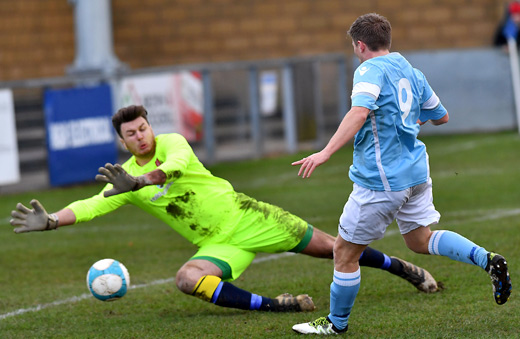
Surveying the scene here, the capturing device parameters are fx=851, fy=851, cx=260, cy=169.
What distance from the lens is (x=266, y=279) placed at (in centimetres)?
683

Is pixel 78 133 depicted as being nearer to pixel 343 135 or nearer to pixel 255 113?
pixel 255 113

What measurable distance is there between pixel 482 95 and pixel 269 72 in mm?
4423

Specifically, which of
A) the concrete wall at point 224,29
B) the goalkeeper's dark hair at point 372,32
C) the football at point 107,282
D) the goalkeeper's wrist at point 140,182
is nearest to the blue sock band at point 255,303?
the football at point 107,282

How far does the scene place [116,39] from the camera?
20.6m

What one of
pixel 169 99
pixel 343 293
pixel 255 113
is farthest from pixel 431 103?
pixel 255 113

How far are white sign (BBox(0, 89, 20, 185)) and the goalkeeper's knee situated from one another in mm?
8191

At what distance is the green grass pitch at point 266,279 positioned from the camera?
5293mm

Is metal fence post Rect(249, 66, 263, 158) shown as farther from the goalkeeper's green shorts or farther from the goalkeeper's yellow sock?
the goalkeeper's yellow sock

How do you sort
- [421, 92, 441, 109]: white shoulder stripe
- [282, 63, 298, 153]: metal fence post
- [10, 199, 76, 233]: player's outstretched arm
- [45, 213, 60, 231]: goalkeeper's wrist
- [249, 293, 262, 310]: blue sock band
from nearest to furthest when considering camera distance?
[421, 92, 441, 109]: white shoulder stripe < [10, 199, 76, 233]: player's outstretched arm < [45, 213, 60, 231]: goalkeeper's wrist < [249, 293, 262, 310]: blue sock band < [282, 63, 298, 153]: metal fence post

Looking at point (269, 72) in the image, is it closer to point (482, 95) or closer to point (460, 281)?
point (482, 95)

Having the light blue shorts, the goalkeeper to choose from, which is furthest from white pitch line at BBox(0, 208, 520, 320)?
the light blue shorts

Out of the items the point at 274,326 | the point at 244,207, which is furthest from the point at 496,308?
the point at 244,207

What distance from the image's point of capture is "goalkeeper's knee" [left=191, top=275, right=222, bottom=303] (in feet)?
17.8

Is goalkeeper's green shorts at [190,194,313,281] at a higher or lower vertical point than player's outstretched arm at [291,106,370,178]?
lower
